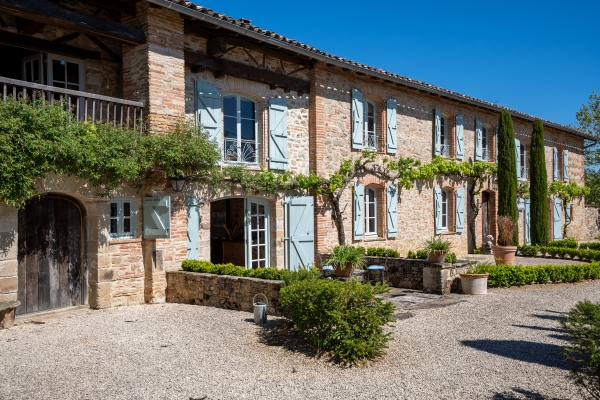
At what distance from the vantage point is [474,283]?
9695 mm

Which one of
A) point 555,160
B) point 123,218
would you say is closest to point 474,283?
point 123,218

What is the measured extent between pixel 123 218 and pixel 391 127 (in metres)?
7.84

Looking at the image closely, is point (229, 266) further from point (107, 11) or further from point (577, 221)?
point (577, 221)

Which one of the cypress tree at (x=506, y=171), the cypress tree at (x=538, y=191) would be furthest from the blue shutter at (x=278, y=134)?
the cypress tree at (x=538, y=191)

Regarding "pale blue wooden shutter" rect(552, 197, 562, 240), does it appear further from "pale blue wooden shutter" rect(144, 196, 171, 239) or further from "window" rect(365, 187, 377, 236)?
"pale blue wooden shutter" rect(144, 196, 171, 239)

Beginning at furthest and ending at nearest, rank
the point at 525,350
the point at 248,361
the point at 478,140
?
the point at 478,140, the point at 525,350, the point at 248,361

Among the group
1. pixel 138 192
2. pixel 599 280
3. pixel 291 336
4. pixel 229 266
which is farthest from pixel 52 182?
pixel 599 280

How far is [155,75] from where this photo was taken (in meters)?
8.86

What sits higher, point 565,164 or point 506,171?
point 565,164

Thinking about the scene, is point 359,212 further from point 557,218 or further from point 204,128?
point 557,218

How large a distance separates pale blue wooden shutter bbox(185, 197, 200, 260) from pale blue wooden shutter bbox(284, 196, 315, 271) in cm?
241

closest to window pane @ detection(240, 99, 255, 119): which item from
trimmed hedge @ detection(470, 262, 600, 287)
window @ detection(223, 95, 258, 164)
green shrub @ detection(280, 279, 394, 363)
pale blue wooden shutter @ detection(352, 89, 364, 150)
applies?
window @ detection(223, 95, 258, 164)

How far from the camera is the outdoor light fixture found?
8.86 m

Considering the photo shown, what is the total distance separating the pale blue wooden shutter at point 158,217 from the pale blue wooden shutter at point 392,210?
6927 millimetres
